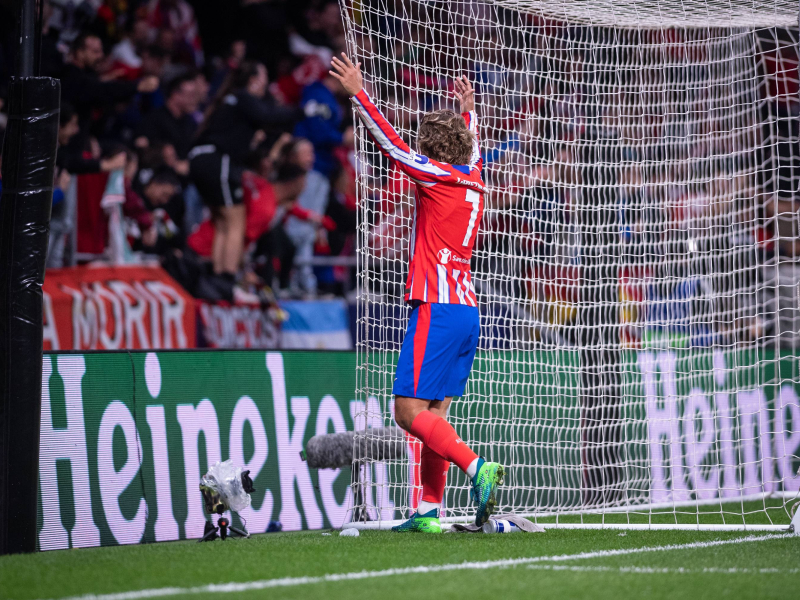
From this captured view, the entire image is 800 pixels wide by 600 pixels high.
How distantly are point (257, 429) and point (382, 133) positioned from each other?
2.43 metres

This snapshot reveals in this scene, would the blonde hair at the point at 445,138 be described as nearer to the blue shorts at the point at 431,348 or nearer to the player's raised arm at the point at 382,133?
the player's raised arm at the point at 382,133

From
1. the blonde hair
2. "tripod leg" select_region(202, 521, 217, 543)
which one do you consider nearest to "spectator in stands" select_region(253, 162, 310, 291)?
"tripod leg" select_region(202, 521, 217, 543)

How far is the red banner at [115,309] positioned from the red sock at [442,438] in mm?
4250

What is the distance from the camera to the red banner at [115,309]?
852 cm

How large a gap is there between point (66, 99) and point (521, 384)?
5.10 metres

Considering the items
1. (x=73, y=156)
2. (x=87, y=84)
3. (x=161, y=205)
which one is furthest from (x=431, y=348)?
(x=87, y=84)

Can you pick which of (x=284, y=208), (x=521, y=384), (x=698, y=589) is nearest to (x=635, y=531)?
(x=521, y=384)

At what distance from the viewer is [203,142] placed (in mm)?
10250

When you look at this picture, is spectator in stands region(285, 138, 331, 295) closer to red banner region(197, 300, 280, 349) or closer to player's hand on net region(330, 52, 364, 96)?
red banner region(197, 300, 280, 349)

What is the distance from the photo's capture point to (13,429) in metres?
4.50

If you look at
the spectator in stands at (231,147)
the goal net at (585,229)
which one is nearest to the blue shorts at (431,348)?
the goal net at (585,229)

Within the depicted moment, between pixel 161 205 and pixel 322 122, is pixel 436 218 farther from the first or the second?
pixel 322 122

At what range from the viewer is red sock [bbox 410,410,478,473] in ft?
15.3

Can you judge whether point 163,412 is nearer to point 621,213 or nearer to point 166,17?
point 621,213
